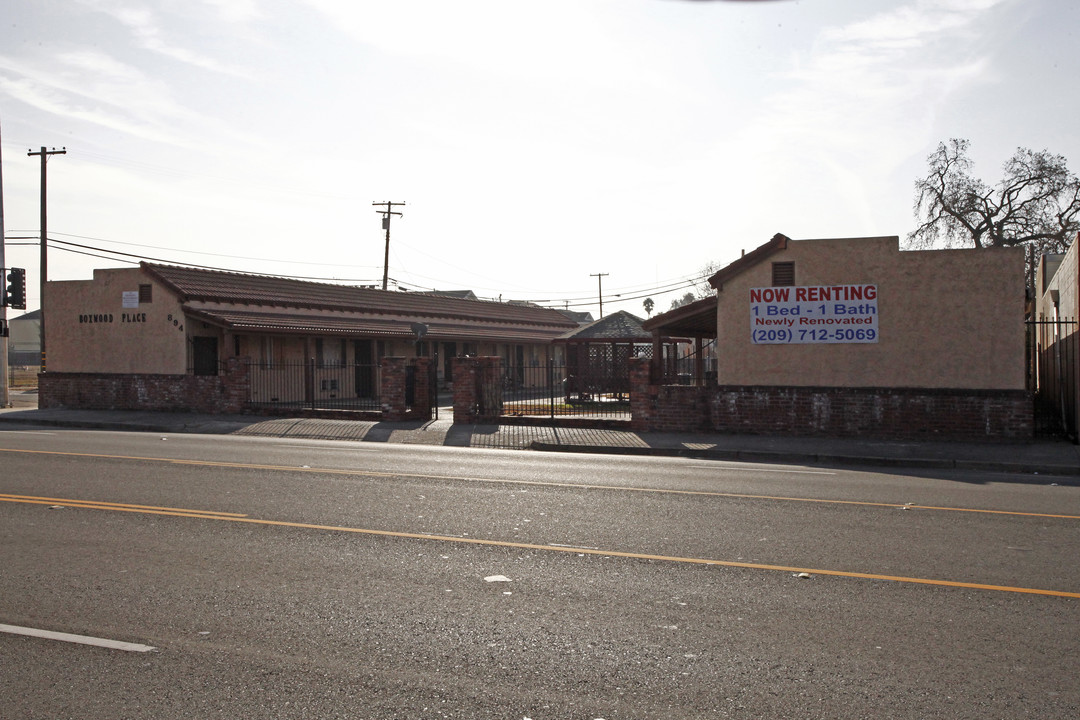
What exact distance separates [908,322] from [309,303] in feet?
78.0

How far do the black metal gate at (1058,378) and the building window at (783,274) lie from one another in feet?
15.7

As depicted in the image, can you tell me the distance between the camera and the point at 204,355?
95.5ft

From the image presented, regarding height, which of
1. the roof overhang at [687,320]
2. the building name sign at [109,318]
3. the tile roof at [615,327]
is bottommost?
the roof overhang at [687,320]

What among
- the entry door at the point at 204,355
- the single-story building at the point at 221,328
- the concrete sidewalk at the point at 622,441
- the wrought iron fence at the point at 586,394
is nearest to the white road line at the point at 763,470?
the concrete sidewalk at the point at 622,441

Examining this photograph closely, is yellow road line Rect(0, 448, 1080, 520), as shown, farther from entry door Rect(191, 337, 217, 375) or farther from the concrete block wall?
entry door Rect(191, 337, 217, 375)

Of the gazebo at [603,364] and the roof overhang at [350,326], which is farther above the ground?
the roof overhang at [350,326]

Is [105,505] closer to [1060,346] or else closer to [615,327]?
[1060,346]

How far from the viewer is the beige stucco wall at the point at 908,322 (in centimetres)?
1792

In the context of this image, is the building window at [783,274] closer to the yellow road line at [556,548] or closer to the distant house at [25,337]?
the yellow road line at [556,548]

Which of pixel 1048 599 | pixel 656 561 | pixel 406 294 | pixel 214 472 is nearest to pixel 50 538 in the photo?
pixel 214 472

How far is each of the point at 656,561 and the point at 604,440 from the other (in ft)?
38.6

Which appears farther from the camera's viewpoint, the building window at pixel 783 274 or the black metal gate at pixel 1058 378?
the building window at pixel 783 274

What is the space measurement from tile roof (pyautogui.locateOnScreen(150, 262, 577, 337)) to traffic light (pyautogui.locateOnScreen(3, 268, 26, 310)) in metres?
4.20

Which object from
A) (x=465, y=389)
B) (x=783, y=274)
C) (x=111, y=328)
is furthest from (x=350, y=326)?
(x=783, y=274)
